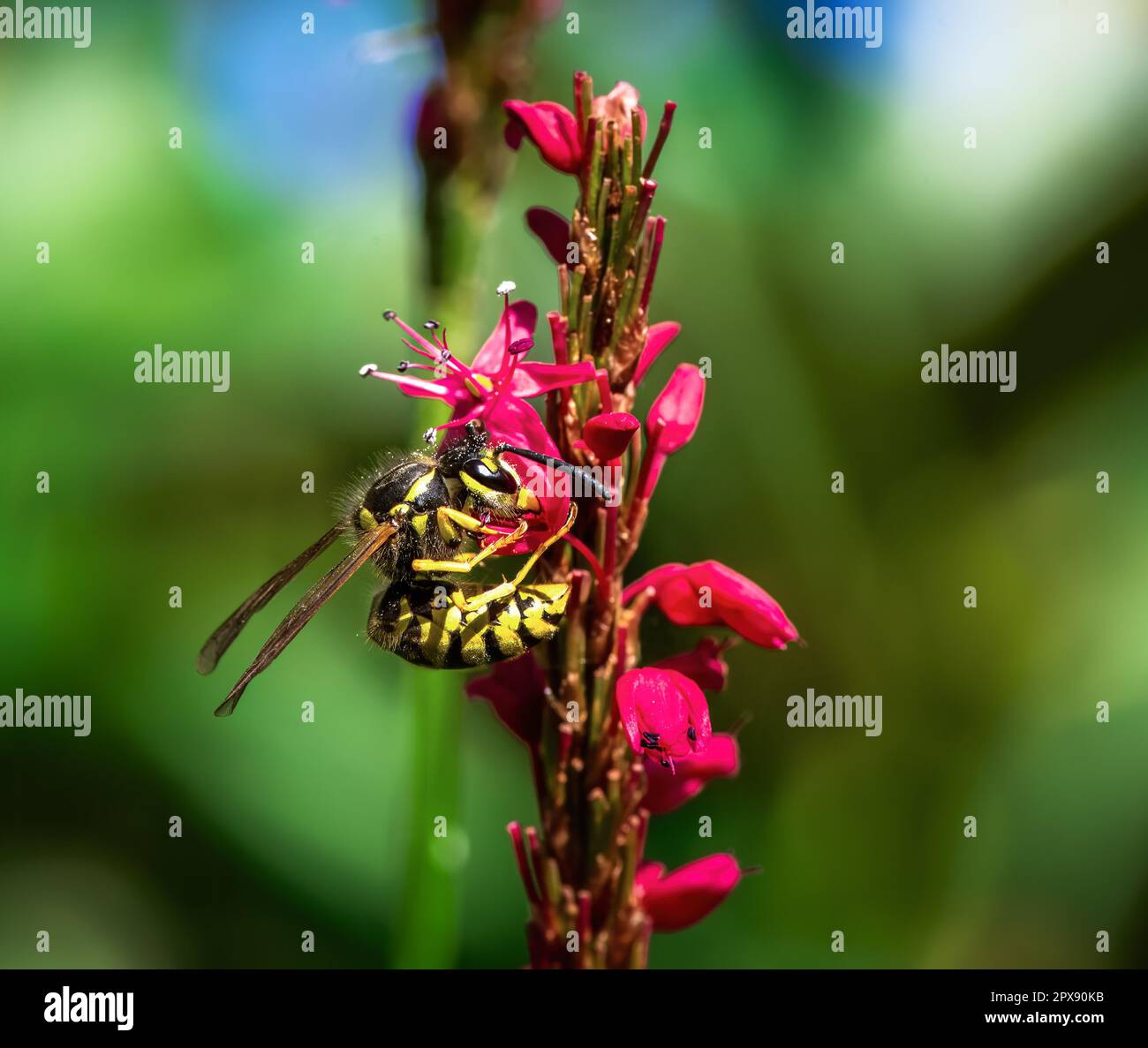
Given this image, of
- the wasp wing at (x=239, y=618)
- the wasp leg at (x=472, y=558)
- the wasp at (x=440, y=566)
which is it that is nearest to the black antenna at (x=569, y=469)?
the wasp at (x=440, y=566)

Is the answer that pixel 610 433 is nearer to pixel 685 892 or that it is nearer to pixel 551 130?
pixel 551 130

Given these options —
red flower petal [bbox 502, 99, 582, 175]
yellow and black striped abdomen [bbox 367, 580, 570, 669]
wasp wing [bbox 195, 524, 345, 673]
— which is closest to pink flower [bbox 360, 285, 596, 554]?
yellow and black striped abdomen [bbox 367, 580, 570, 669]

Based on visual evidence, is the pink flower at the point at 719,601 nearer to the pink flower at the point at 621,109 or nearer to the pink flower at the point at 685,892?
the pink flower at the point at 685,892

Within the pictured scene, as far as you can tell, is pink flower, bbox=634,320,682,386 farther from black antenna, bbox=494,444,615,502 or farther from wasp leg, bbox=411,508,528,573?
wasp leg, bbox=411,508,528,573

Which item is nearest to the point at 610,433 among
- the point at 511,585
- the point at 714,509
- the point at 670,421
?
the point at 670,421
